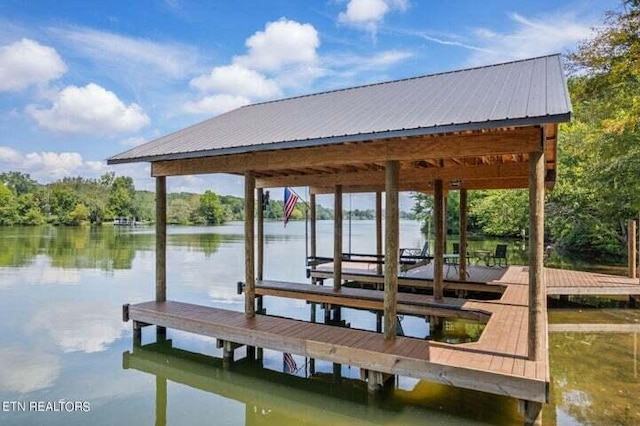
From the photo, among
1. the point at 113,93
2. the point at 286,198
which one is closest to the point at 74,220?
the point at 113,93

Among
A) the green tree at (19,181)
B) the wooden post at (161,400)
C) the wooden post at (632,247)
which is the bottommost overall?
the wooden post at (161,400)

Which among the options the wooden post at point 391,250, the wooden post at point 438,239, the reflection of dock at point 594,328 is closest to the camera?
the wooden post at point 391,250

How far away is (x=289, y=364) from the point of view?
6457 millimetres

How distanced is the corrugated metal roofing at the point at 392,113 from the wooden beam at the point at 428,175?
160 cm

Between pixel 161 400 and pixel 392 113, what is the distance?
15.9ft

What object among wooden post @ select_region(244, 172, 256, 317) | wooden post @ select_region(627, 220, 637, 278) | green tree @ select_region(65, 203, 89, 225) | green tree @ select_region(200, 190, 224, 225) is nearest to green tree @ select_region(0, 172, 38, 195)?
green tree @ select_region(65, 203, 89, 225)

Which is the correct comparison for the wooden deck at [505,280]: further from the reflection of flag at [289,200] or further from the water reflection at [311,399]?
the water reflection at [311,399]

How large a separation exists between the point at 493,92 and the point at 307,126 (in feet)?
8.64

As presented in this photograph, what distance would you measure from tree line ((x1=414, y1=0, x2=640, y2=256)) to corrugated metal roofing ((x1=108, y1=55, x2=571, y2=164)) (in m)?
7.54

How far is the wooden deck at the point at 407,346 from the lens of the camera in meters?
4.34

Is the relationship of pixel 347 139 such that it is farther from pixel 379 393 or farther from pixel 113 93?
pixel 113 93

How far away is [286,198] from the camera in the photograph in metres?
14.0

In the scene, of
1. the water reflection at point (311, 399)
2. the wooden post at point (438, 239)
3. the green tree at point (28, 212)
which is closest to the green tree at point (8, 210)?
the green tree at point (28, 212)

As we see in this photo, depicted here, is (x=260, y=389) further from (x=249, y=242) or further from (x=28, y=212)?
(x=28, y=212)
